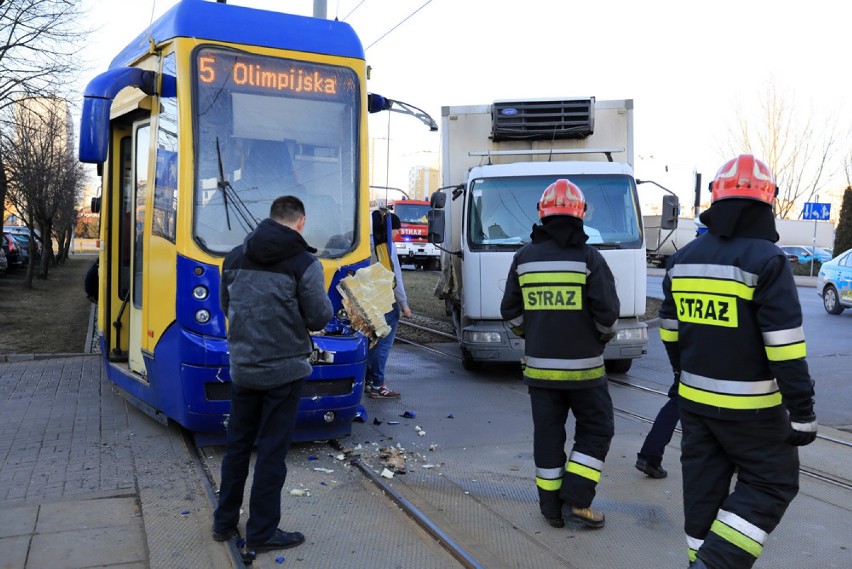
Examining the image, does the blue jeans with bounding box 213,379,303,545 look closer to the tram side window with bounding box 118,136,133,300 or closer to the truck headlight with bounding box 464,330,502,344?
the tram side window with bounding box 118,136,133,300

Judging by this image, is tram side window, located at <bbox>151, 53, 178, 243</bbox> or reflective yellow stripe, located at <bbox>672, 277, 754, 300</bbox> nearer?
reflective yellow stripe, located at <bbox>672, 277, 754, 300</bbox>

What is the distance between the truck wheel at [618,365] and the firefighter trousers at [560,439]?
5.29m

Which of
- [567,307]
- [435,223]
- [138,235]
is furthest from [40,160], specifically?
[567,307]

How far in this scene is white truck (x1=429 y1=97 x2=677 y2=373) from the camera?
9.30m

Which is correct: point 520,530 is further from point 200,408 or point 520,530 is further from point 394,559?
point 200,408

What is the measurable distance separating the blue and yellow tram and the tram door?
44 mm

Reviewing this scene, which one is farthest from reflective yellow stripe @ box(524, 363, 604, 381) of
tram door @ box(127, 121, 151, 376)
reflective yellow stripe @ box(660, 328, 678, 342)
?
tram door @ box(127, 121, 151, 376)

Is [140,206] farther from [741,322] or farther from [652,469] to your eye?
[741,322]

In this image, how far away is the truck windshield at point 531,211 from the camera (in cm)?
938

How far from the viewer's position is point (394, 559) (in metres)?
4.34

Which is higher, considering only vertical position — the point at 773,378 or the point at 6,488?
the point at 773,378

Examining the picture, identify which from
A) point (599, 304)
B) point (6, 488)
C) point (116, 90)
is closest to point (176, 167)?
point (116, 90)

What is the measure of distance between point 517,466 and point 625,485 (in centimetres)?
86

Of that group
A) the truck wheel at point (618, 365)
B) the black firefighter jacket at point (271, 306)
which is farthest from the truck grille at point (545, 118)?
the black firefighter jacket at point (271, 306)
